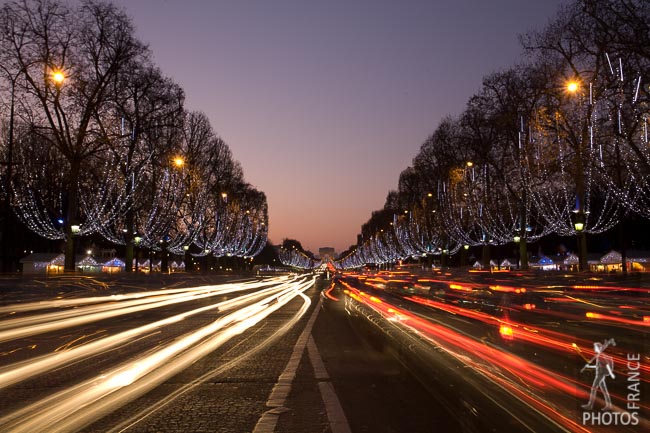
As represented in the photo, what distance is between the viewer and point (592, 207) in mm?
73812

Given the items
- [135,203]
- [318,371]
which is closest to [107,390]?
[318,371]

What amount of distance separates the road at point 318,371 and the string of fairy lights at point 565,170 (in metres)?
12.5

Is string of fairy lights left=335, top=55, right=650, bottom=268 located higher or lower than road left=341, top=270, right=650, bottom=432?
higher

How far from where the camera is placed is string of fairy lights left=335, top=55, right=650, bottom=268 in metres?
28.7

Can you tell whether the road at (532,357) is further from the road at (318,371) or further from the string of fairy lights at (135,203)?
the string of fairy lights at (135,203)

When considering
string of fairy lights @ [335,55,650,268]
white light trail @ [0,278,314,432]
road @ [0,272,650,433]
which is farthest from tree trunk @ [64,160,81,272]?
string of fairy lights @ [335,55,650,268]

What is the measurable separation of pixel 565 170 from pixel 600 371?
28157mm

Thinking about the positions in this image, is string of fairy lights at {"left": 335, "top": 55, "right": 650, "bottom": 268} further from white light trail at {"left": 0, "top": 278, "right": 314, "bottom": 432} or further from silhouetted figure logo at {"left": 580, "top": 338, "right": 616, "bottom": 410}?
white light trail at {"left": 0, "top": 278, "right": 314, "bottom": 432}

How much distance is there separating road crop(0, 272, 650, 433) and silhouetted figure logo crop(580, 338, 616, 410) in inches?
4.7

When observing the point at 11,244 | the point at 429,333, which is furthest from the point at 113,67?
the point at 11,244

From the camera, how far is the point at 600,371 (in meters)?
8.63

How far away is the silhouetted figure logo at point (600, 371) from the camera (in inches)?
267

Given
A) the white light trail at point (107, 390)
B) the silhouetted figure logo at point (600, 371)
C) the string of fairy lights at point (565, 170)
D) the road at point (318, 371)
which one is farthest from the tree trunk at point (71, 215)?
the silhouetted figure logo at point (600, 371)

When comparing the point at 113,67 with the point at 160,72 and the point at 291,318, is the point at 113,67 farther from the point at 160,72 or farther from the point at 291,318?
the point at 291,318
